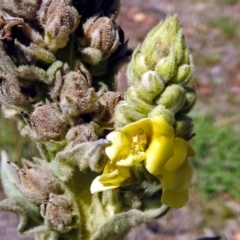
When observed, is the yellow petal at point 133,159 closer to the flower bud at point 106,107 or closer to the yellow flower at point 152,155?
the yellow flower at point 152,155

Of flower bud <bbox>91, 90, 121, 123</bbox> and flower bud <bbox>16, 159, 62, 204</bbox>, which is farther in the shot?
flower bud <bbox>16, 159, 62, 204</bbox>

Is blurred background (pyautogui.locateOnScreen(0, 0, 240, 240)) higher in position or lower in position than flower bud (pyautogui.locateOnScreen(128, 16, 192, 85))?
lower

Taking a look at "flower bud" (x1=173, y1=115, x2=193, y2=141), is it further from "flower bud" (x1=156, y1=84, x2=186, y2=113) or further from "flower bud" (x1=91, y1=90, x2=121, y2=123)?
"flower bud" (x1=91, y1=90, x2=121, y2=123)

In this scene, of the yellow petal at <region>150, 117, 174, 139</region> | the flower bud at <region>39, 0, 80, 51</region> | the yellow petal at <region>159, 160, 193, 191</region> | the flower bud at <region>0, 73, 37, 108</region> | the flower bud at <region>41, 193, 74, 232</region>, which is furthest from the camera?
the flower bud at <region>41, 193, 74, 232</region>

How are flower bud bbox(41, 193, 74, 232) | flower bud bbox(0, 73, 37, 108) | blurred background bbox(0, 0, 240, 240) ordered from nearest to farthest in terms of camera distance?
flower bud bbox(0, 73, 37, 108)
flower bud bbox(41, 193, 74, 232)
blurred background bbox(0, 0, 240, 240)

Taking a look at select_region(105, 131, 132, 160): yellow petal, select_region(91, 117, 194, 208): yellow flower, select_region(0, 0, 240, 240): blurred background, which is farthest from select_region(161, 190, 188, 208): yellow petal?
select_region(0, 0, 240, 240): blurred background

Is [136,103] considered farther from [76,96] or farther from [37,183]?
[37,183]

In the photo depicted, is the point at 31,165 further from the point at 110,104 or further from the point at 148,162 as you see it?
the point at 148,162

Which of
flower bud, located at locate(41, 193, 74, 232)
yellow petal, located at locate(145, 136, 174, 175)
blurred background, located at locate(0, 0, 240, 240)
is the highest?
yellow petal, located at locate(145, 136, 174, 175)

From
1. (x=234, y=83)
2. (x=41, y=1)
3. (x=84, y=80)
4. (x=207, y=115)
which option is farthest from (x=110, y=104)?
(x=234, y=83)
